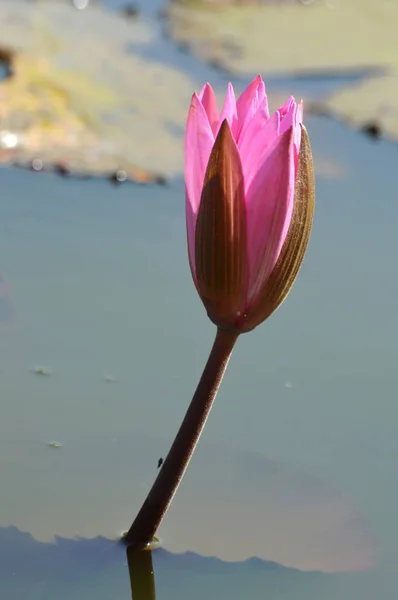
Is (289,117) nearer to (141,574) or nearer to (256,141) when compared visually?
(256,141)

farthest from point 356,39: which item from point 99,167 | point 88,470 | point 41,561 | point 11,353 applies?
point 41,561

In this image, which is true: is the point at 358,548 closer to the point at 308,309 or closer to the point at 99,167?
the point at 308,309

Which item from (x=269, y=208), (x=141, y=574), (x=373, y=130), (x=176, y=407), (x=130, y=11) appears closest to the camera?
(x=269, y=208)

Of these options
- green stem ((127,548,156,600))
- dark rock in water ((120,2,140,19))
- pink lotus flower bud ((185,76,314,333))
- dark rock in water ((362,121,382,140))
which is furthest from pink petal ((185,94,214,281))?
dark rock in water ((120,2,140,19))

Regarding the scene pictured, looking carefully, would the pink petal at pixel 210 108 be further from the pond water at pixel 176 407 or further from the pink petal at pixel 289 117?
the pond water at pixel 176 407

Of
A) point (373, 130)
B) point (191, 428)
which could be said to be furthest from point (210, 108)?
point (373, 130)

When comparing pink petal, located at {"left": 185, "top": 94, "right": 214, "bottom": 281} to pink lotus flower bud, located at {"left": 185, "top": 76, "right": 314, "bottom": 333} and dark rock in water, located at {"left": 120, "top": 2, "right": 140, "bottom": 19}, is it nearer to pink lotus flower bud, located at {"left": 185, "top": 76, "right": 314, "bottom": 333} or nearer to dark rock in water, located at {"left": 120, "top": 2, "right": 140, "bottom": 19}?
pink lotus flower bud, located at {"left": 185, "top": 76, "right": 314, "bottom": 333}
